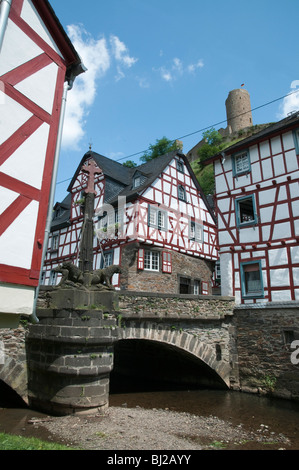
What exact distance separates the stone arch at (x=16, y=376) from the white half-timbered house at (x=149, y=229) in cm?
836

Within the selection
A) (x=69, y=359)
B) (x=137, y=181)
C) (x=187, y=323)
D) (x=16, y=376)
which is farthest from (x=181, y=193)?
(x=16, y=376)

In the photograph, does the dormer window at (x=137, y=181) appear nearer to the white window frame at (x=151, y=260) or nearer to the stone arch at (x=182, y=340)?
the white window frame at (x=151, y=260)

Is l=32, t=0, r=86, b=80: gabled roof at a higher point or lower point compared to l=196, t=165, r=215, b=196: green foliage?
lower

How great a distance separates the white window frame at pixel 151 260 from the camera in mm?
17094

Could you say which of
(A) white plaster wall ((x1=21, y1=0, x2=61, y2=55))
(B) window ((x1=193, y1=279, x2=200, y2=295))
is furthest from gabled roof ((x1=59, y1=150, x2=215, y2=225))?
(A) white plaster wall ((x1=21, y1=0, x2=61, y2=55))

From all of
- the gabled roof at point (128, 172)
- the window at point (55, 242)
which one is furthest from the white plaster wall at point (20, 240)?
the window at point (55, 242)

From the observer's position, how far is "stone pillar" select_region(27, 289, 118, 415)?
267 inches

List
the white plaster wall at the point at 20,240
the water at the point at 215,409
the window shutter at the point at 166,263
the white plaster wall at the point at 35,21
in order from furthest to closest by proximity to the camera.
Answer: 1. the window shutter at the point at 166,263
2. the water at the point at 215,409
3. the white plaster wall at the point at 35,21
4. the white plaster wall at the point at 20,240

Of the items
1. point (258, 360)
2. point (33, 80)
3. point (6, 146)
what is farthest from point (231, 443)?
point (33, 80)

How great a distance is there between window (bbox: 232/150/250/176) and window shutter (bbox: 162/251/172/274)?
6.07 metres

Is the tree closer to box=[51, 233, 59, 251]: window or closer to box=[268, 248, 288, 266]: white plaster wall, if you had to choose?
box=[51, 233, 59, 251]: window

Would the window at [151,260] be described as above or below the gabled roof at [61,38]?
below

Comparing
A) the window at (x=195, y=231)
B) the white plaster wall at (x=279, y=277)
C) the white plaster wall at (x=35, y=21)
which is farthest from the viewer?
the window at (x=195, y=231)

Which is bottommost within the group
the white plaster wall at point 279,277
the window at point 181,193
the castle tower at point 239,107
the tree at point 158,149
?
the white plaster wall at point 279,277
